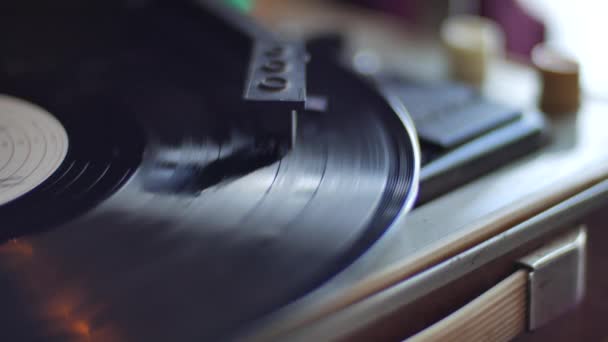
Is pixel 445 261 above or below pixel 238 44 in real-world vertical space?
below

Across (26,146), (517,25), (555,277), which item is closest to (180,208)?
(26,146)

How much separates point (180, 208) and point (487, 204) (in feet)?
0.79

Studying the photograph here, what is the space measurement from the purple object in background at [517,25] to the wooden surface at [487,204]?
30cm

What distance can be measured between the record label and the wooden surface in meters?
0.26

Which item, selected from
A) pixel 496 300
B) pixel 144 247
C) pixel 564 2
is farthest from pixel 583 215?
pixel 564 2

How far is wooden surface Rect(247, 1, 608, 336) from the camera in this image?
402mm

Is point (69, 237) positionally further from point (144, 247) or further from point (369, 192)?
point (369, 192)

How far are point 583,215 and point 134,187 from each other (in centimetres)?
36

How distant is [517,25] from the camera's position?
44.1 inches

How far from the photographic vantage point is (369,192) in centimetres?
46

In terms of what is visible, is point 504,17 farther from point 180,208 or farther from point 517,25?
point 180,208

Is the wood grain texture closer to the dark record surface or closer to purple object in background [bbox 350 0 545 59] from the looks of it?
the dark record surface

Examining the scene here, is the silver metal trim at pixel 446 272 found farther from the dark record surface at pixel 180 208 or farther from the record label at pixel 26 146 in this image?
the record label at pixel 26 146

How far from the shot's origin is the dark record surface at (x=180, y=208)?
0.39 m
